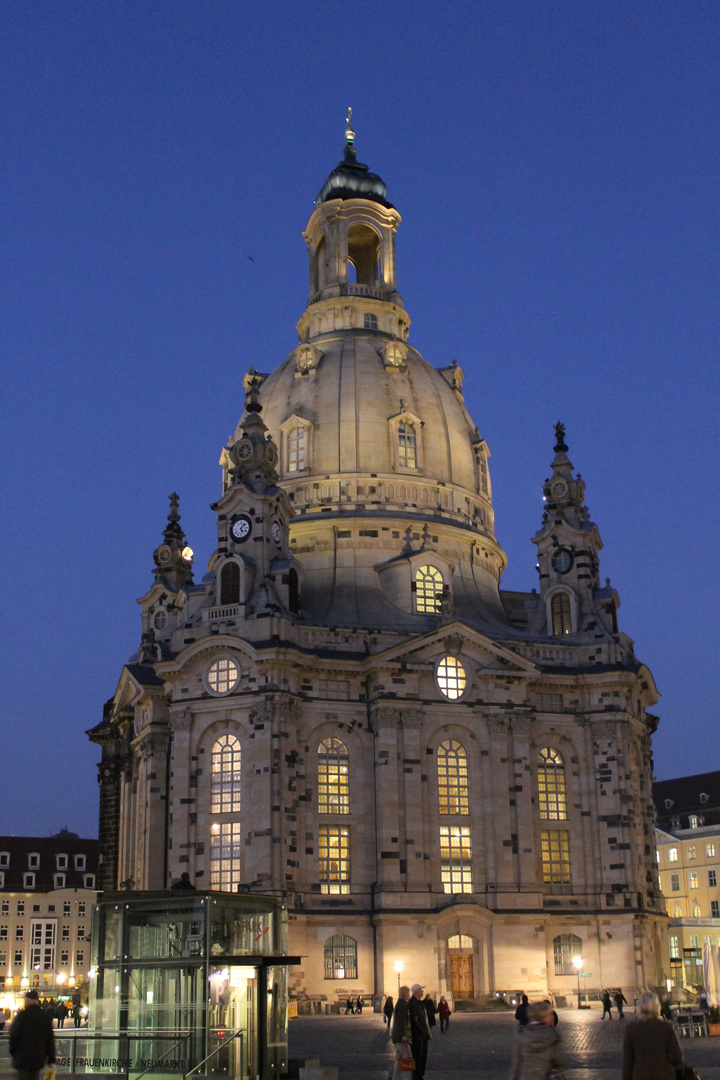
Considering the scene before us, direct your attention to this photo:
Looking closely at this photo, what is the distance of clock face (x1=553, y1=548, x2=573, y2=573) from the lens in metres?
78.4

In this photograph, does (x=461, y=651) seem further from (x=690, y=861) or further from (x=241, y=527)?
(x=690, y=861)

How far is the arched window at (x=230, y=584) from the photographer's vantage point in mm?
69750

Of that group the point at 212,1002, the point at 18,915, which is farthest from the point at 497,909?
the point at 18,915

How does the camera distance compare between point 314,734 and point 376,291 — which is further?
point 376,291

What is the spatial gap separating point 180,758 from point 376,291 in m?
36.1

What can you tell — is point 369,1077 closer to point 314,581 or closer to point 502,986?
point 502,986

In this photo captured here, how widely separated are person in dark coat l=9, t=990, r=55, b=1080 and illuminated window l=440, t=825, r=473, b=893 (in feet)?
164

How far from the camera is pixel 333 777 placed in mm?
67812

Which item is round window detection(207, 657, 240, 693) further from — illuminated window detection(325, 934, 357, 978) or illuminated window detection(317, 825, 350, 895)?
illuminated window detection(325, 934, 357, 978)

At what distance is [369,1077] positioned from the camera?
3114cm

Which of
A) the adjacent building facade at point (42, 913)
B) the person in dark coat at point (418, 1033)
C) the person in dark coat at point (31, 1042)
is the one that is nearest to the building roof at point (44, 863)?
the adjacent building facade at point (42, 913)

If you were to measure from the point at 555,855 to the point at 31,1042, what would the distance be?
55.0 m

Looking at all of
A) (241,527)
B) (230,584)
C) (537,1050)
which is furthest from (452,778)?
(537,1050)

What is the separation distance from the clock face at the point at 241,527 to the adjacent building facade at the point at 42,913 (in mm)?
45986
